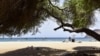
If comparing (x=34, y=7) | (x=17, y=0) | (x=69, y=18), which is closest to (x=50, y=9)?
(x=69, y=18)

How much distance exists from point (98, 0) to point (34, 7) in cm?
249

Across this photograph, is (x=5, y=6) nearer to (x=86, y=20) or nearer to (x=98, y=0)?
(x=98, y=0)

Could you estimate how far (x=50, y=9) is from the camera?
16.0 m

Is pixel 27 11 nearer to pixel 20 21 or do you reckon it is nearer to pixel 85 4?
pixel 20 21

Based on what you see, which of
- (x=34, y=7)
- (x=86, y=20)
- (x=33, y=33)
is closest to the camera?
(x=34, y=7)

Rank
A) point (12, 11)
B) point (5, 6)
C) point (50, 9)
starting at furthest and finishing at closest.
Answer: point (50, 9) < point (12, 11) < point (5, 6)

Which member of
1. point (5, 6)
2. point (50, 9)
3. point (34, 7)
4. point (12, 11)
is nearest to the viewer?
point (5, 6)

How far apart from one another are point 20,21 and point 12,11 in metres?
0.87

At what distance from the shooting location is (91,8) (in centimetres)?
1090

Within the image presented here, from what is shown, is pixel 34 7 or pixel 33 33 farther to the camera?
pixel 33 33

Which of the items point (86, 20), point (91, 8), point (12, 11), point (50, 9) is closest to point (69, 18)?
point (50, 9)

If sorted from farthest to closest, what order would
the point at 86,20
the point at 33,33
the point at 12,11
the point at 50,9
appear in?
the point at 33,33, the point at 50,9, the point at 86,20, the point at 12,11

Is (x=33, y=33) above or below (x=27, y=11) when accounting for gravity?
below

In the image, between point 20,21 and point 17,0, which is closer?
point 17,0
